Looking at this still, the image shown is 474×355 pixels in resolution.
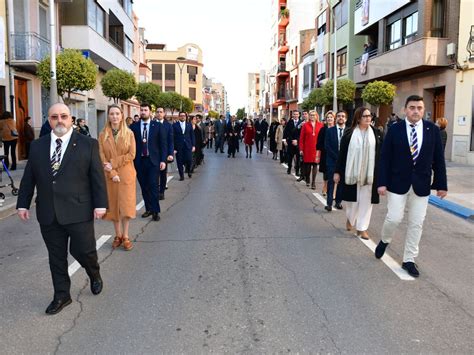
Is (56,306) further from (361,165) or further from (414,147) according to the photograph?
(361,165)

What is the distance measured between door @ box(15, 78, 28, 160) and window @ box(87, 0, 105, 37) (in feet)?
21.5

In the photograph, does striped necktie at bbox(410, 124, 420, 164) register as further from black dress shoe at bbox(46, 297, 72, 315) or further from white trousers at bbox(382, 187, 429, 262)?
black dress shoe at bbox(46, 297, 72, 315)

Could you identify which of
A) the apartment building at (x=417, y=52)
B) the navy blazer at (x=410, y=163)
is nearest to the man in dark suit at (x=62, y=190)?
the navy blazer at (x=410, y=163)

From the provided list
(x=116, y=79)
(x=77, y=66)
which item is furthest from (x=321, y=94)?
(x=77, y=66)

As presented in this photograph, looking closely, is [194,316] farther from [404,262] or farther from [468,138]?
[468,138]

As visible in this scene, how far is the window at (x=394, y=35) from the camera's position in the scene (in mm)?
24828

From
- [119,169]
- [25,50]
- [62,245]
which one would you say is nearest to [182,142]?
[119,169]

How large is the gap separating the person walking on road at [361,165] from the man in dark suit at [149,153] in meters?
2.94

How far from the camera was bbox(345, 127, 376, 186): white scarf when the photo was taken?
6.89m

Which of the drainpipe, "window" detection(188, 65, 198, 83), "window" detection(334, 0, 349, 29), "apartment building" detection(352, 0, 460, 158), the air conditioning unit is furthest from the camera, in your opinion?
"window" detection(188, 65, 198, 83)

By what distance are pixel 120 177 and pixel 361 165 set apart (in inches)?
128

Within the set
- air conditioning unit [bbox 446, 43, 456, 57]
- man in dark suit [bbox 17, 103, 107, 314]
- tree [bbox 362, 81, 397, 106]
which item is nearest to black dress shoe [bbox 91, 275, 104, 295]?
man in dark suit [bbox 17, 103, 107, 314]

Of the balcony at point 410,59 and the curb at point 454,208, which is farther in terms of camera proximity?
the balcony at point 410,59

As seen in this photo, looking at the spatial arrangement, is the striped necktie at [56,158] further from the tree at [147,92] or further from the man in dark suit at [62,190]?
the tree at [147,92]
